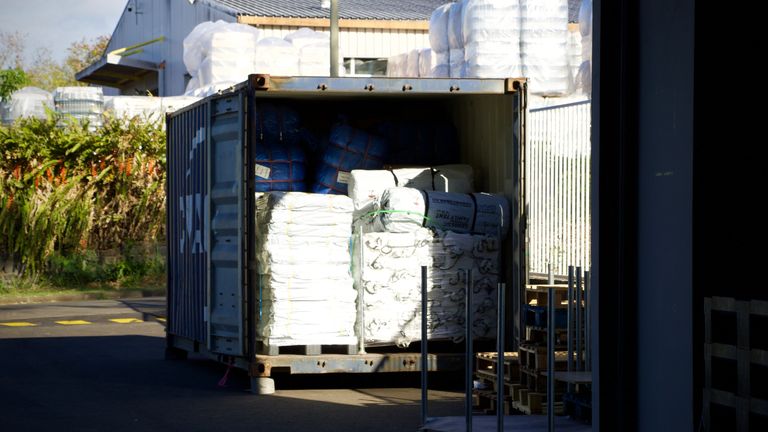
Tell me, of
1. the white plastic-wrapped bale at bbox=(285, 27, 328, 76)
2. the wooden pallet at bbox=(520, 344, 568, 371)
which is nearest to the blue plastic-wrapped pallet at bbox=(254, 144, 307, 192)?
the wooden pallet at bbox=(520, 344, 568, 371)

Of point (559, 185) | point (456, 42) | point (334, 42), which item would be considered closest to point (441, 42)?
point (456, 42)

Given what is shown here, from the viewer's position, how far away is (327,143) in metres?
15.2

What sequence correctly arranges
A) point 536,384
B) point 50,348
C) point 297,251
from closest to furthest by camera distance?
1. point 536,384
2. point 297,251
3. point 50,348

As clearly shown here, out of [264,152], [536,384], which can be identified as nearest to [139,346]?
[264,152]

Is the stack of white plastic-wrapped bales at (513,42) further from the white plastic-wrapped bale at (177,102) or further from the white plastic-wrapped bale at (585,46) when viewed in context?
the white plastic-wrapped bale at (177,102)

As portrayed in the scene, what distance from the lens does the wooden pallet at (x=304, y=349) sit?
1270 centimetres

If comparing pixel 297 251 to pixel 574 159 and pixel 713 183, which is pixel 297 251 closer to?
pixel 574 159

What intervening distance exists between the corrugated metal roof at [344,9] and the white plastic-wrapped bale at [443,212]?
31.3 m

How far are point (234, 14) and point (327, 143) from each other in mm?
29585

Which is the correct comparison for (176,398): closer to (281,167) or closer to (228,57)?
(281,167)

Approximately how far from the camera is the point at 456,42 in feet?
85.5

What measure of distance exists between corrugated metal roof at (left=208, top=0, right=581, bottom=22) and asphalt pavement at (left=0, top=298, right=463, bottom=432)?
28.0 m

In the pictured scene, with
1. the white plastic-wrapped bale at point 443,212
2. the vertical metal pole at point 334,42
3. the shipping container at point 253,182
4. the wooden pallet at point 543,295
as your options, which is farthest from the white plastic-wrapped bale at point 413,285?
the vertical metal pole at point 334,42

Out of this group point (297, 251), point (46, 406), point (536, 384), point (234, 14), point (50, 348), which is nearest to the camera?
point (536, 384)
